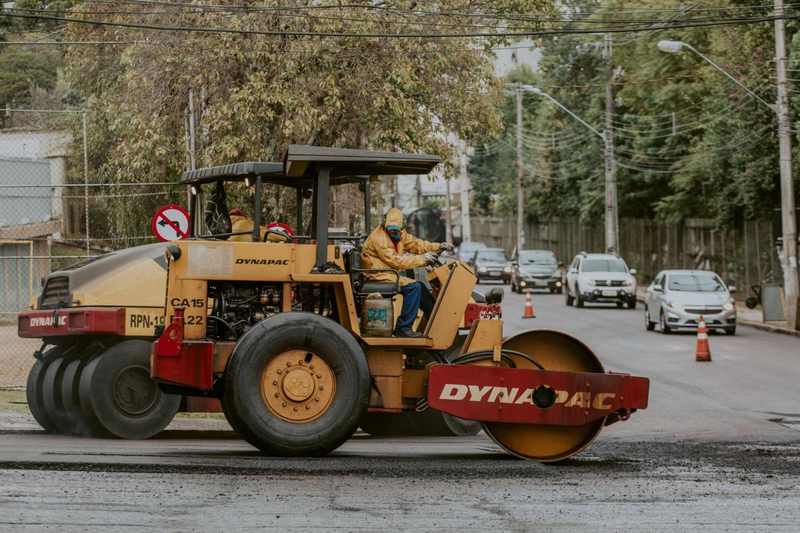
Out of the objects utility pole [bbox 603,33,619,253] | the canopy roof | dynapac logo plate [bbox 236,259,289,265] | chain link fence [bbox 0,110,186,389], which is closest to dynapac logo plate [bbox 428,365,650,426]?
dynapac logo plate [bbox 236,259,289,265]

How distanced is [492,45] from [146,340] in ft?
56.8

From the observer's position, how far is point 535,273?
51.5 meters

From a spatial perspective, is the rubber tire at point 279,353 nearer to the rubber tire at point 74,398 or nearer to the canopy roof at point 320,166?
the canopy roof at point 320,166

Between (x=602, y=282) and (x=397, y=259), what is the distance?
3158 cm

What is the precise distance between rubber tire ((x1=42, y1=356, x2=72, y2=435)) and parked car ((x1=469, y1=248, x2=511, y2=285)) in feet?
152

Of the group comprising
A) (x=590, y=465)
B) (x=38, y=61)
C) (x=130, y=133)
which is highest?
(x=38, y=61)

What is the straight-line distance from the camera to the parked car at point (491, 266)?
59469 mm

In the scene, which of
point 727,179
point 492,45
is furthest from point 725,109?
point 492,45

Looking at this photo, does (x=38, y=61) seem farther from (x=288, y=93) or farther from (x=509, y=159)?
(x=509, y=159)

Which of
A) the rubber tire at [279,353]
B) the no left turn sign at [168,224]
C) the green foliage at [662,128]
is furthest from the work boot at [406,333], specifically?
Result: the green foliage at [662,128]

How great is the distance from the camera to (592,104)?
6059 cm

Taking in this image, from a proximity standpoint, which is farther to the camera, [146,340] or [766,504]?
[146,340]

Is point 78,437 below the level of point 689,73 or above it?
below

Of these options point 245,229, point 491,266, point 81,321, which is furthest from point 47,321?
point 491,266
